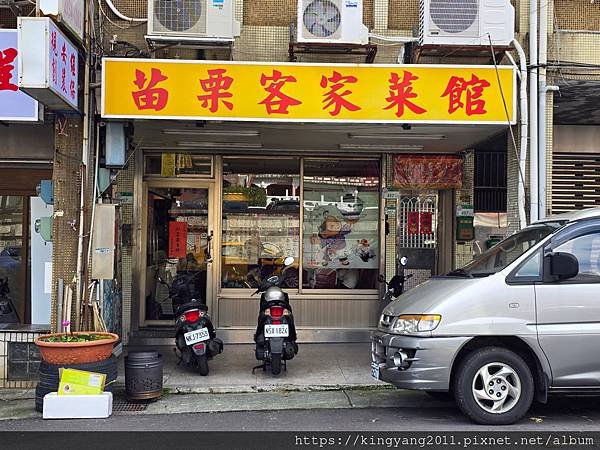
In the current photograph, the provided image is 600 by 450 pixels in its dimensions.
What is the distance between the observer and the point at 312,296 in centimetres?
1013

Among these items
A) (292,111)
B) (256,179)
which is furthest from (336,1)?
(256,179)

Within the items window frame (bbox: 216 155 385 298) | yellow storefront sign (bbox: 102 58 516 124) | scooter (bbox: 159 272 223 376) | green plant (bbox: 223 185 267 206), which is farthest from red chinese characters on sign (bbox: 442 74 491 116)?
scooter (bbox: 159 272 223 376)

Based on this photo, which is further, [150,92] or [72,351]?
[150,92]

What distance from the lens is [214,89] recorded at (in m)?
7.38

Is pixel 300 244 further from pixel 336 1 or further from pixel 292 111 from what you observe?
pixel 336 1

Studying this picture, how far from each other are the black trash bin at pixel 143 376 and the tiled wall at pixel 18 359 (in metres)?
1.43

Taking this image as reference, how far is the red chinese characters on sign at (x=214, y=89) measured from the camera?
24.2 feet

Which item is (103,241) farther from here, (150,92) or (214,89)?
(214,89)

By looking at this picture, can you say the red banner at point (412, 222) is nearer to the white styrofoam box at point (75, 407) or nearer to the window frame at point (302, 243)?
the window frame at point (302, 243)

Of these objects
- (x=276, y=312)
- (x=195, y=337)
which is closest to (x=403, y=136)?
(x=276, y=312)

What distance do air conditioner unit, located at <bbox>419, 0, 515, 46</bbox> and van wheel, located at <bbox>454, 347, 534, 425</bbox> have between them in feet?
12.6

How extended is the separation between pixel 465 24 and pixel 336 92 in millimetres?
1797

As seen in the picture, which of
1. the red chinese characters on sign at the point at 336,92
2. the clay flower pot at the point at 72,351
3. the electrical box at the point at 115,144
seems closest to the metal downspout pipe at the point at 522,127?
the red chinese characters on sign at the point at 336,92

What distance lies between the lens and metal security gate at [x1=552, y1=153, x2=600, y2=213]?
10.7m
